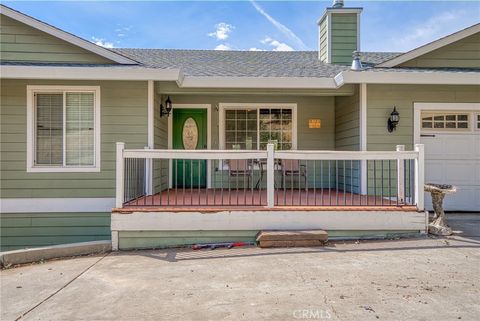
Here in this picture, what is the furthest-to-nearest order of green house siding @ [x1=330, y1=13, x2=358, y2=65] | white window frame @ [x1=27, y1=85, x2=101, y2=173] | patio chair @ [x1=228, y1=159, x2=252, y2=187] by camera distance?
green house siding @ [x1=330, y1=13, x2=358, y2=65], patio chair @ [x1=228, y1=159, x2=252, y2=187], white window frame @ [x1=27, y1=85, x2=101, y2=173]

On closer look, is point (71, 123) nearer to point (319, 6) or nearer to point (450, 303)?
point (450, 303)

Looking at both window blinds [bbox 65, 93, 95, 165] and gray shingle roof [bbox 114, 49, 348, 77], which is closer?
window blinds [bbox 65, 93, 95, 165]

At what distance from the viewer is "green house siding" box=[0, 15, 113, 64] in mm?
6316

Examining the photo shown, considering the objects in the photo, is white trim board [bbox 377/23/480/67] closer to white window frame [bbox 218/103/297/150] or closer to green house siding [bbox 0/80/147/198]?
white window frame [bbox 218/103/297/150]

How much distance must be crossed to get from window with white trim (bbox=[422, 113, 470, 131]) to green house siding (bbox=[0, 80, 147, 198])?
563cm

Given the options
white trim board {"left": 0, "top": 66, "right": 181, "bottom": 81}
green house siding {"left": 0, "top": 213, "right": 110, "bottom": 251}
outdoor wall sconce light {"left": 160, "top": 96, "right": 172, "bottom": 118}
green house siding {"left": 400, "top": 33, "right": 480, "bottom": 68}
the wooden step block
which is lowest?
green house siding {"left": 0, "top": 213, "right": 110, "bottom": 251}

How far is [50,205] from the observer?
6121 mm

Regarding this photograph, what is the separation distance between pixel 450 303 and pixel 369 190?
3.76 m

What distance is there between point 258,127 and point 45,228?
4.91 m

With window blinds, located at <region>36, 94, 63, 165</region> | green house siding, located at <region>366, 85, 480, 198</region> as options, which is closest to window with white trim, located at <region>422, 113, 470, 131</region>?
green house siding, located at <region>366, 85, 480, 198</region>

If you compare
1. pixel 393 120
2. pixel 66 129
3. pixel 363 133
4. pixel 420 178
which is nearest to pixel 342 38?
pixel 393 120

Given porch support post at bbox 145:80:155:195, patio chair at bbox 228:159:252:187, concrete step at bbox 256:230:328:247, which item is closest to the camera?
concrete step at bbox 256:230:328:247

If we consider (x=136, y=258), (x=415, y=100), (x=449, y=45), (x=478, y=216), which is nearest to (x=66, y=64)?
(x=136, y=258)

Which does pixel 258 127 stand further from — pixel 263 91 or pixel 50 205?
pixel 50 205
